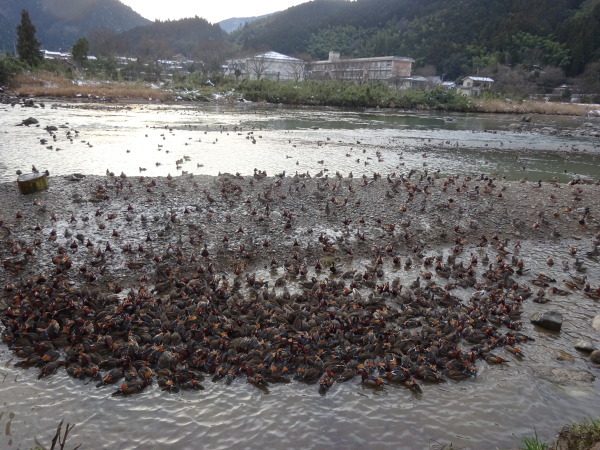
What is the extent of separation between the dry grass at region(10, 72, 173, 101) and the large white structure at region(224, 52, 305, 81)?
173 ft

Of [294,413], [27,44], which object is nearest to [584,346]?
[294,413]

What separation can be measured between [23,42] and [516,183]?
8144 centimetres

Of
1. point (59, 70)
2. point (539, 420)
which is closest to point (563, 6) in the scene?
point (59, 70)

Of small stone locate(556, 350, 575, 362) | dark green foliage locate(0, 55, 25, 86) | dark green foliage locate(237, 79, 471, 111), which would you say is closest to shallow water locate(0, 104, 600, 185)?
small stone locate(556, 350, 575, 362)

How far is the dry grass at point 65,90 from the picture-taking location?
57500 millimetres

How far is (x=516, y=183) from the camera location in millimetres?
18984

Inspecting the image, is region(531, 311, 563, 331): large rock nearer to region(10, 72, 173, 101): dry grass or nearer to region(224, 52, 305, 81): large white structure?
region(10, 72, 173, 101): dry grass

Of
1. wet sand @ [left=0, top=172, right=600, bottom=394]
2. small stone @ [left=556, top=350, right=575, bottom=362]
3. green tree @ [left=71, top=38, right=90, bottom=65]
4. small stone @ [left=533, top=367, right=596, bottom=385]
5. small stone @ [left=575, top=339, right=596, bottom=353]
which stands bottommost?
small stone @ [left=533, top=367, right=596, bottom=385]

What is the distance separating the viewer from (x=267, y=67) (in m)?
117

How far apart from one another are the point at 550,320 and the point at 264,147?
21046 millimetres

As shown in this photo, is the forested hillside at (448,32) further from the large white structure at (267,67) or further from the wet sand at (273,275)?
the wet sand at (273,275)

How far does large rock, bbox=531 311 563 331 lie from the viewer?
8.99m

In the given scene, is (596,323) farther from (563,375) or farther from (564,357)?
(563,375)

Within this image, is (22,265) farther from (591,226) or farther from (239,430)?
(591,226)
